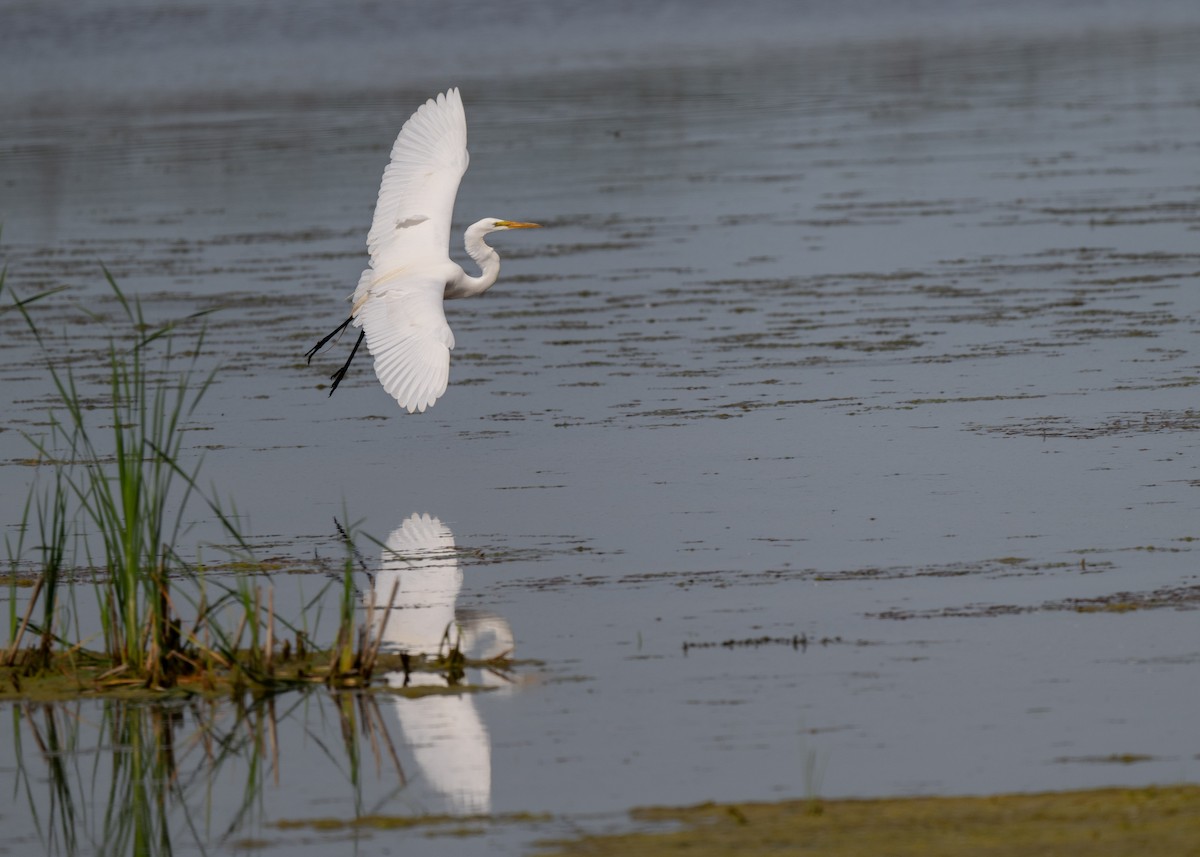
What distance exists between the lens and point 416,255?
10484 mm

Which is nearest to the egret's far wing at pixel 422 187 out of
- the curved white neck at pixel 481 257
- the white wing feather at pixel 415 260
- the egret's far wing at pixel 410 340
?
the white wing feather at pixel 415 260

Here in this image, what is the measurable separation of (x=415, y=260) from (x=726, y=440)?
197 cm

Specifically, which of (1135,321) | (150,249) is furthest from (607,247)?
(1135,321)

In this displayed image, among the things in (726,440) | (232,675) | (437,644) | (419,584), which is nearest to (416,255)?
(726,440)

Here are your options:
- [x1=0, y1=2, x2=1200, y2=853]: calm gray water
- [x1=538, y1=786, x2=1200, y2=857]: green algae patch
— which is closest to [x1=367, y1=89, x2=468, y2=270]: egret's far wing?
[x1=0, y1=2, x2=1200, y2=853]: calm gray water

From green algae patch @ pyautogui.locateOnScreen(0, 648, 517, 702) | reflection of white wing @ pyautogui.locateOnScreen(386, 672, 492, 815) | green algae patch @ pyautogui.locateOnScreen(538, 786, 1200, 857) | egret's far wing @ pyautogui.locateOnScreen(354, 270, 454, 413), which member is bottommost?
green algae patch @ pyautogui.locateOnScreen(538, 786, 1200, 857)

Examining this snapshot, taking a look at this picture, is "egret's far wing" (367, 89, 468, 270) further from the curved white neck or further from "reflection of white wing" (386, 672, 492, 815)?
"reflection of white wing" (386, 672, 492, 815)

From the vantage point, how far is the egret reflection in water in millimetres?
5355

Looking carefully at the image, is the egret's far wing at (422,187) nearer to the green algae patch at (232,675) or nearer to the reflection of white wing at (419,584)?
the reflection of white wing at (419,584)

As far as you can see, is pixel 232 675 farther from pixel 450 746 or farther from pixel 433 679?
pixel 450 746

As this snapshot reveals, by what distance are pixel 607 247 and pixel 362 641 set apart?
11.3 m

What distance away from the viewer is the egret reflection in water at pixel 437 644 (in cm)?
536

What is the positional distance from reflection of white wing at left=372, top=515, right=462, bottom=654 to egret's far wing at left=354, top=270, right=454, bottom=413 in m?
0.96

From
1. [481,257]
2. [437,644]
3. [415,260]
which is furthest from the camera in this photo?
[481,257]
